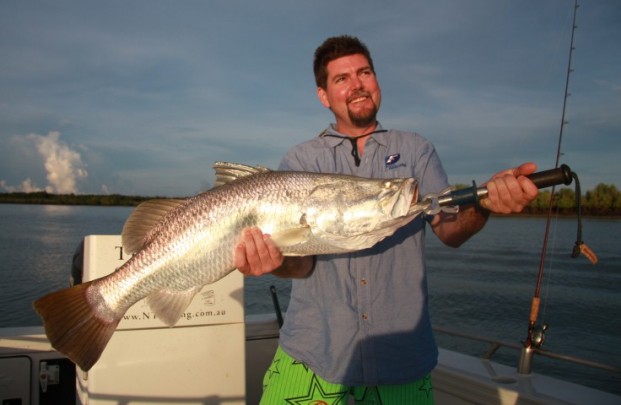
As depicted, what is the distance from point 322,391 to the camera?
278 centimetres

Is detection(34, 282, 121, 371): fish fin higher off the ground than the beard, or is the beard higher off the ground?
the beard

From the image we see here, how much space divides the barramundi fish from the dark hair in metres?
1.08

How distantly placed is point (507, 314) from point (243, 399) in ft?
44.3

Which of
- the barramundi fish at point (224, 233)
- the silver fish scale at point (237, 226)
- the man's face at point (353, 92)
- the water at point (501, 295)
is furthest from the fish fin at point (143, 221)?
the water at point (501, 295)

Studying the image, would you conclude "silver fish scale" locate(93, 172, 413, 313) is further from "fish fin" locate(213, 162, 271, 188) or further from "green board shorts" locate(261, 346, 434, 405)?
"green board shorts" locate(261, 346, 434, 405)

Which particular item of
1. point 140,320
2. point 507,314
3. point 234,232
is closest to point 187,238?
point 234,232

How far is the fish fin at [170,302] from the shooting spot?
2.81 metres

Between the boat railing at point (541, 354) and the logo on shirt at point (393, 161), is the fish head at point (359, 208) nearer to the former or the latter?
the logo on shirt at point (393, 161)

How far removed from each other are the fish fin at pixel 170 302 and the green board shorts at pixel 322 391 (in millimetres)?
764

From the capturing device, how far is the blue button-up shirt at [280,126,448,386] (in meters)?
2.74

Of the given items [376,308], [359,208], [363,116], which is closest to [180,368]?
[376,308]

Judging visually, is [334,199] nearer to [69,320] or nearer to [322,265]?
[322,265]

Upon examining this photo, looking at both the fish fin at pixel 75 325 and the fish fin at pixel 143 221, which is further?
the fish fin at pixel 143 221

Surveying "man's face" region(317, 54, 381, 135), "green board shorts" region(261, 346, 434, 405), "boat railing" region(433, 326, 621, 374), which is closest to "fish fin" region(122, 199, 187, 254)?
"green board shorts" region(261, 346, 434, 405)
